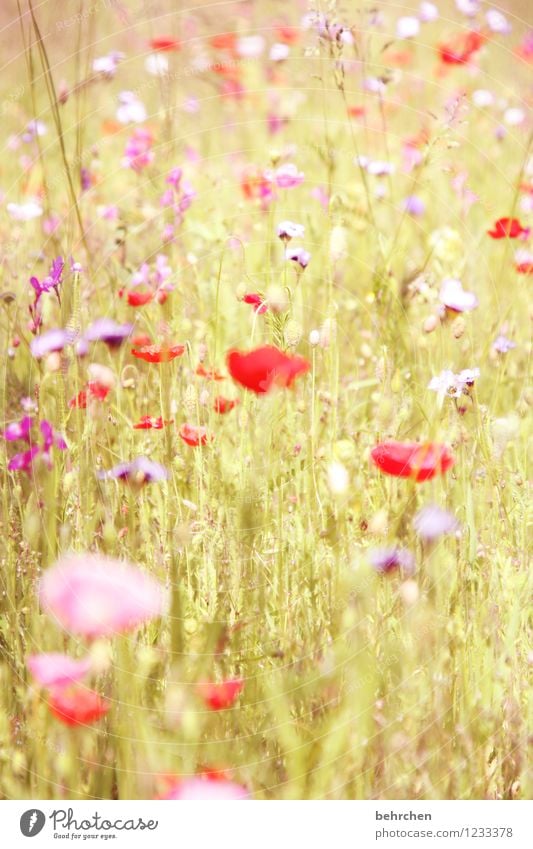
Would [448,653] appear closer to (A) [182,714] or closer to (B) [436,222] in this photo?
(A) [182,714]

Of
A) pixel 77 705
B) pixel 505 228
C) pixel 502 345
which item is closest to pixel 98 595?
pixel 77 705

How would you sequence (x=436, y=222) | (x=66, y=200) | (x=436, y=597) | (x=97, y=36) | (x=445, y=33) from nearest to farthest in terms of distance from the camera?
(x=436, y=597) < (x=97, y=36) < (x=66, y=200) < (x=436, y=222) < (x=445, y=33)

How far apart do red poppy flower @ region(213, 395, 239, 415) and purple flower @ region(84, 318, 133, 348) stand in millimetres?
124

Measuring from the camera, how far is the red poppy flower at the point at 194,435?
88cm

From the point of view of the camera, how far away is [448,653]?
0.84 metres

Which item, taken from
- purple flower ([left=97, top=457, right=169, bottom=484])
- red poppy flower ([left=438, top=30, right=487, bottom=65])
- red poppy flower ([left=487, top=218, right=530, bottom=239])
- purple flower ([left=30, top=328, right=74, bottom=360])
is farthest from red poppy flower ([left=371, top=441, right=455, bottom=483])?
red poppy flower ([left=438, top=30, right=487, bottom=65])

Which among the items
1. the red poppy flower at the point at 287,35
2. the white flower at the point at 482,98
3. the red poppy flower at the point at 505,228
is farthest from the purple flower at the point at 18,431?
the white flower at the point at 482,98

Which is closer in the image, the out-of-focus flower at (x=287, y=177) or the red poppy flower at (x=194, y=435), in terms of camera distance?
the red poppy flower at (x=194, y=435)

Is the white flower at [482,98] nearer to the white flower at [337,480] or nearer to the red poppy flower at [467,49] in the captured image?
the red poppy flower at [467,49]

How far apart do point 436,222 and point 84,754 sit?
1.06 meters

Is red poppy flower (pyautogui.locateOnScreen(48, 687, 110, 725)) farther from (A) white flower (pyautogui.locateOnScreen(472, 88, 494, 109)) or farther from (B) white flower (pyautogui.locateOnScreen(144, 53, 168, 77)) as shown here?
(A) white flower (pyautogui.locateOnScreen(472, 88, 494, 109))

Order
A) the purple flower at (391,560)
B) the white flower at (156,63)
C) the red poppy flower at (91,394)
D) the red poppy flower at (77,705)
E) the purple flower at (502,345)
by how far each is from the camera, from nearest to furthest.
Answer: the red poppy flower at (77,705)
the purple flower at (391,560)
the red poppy flower at (91,394)
the purple flower at (502,345)
the white flower at (156,63)

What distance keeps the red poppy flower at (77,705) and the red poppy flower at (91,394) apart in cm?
31
